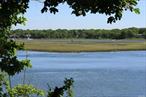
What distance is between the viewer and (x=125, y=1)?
5531mm

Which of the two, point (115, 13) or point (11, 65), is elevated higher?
point (115, 13)

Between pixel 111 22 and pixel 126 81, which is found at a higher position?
pixel 111 22

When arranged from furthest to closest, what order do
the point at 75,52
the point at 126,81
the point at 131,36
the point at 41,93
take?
1. the point at 131,36
2. the point at 75,52
3. the point at 126,81
4. the point at 41,93

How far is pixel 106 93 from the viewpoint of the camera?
27750 millimetres

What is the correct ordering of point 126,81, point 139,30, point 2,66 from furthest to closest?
point 139,30 → point 126,81 → point 2,66

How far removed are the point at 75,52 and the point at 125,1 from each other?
81.6 meters

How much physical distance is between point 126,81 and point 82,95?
33.0 ft

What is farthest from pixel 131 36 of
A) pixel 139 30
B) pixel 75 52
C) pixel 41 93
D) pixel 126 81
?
pixel 41 93

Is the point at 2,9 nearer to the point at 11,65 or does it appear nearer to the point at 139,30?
the point at 11,65

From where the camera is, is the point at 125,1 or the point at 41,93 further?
the point at 41,93

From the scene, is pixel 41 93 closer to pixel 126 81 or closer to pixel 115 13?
pixel 115 13

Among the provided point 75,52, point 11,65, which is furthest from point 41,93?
point 75,52

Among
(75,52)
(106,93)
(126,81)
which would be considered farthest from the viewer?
(75,52)

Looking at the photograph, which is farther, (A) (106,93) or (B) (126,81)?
(B) (126,81)
